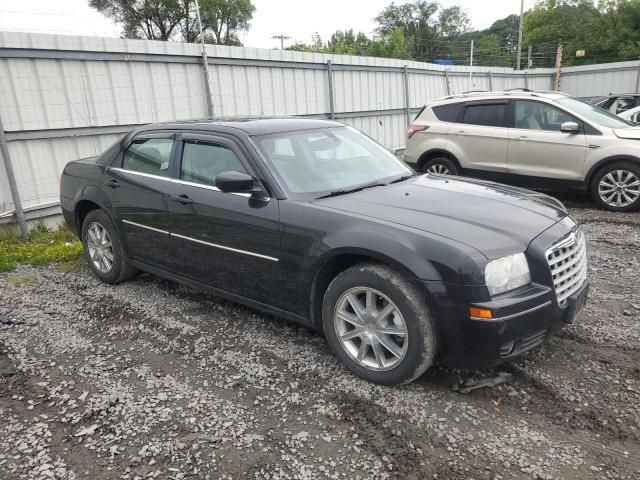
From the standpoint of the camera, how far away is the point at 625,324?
3.92 meters

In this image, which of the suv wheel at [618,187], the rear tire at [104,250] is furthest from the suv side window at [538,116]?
the rear tire at [104,250]

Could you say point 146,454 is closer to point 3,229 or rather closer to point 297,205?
point 297,205

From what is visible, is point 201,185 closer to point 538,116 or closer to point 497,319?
point 497,319

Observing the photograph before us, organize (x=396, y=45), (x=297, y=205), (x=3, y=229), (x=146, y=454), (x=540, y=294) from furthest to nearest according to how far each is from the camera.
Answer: (x=396, y=45) < (x=3, y=229) < (x=297, y=205) < (x=540, y=294) < (x=146, y=454)

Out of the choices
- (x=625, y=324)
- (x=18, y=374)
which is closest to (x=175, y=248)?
(x=18, y=374)

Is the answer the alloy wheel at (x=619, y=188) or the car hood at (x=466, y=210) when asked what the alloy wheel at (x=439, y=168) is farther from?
the car hood at (x=466, y=210)

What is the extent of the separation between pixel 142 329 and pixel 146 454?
1634 millimetres

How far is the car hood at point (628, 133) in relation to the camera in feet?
23.7

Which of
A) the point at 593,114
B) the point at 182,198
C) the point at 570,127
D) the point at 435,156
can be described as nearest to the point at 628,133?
the point at 593,114

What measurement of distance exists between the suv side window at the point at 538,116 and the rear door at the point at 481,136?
8.2 inches

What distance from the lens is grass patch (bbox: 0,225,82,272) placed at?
19.5 ft

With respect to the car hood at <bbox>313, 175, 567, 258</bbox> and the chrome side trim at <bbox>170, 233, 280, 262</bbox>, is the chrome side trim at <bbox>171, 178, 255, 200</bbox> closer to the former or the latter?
the chrome side trim at <bbox>170, 233, 280, 262</bbox>

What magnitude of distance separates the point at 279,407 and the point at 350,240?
43.3 inches

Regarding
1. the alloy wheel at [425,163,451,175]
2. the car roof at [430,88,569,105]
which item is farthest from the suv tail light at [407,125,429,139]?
A: the alloy wheel at [425,163,451,175]
